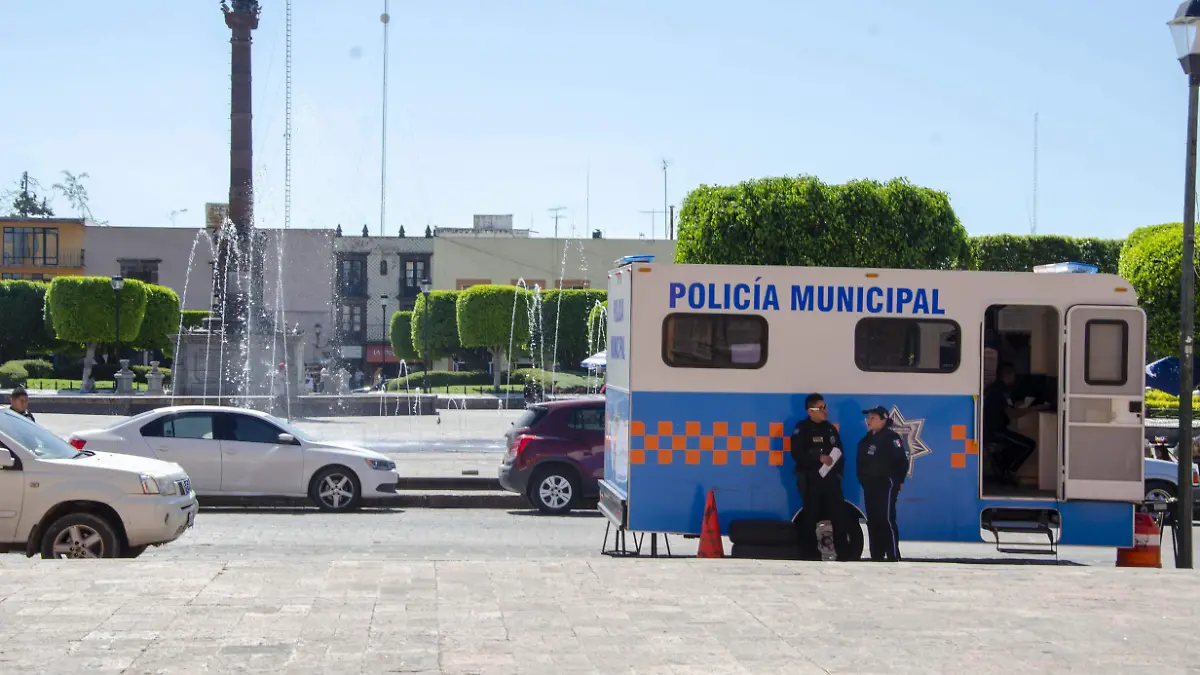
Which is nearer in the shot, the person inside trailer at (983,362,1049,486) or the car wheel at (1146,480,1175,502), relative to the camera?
the person inside trailer at (983,362,1049,486)

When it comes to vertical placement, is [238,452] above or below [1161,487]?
above

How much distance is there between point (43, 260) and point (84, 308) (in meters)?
32.5

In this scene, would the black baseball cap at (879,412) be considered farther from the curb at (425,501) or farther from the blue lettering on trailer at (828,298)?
the curb at (425,501)

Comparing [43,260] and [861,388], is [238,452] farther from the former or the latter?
[43,260]

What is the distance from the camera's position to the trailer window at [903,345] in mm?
11617

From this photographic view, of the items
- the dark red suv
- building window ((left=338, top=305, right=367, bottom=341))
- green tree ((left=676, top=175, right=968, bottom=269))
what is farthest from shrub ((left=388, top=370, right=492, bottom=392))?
the dark red suv

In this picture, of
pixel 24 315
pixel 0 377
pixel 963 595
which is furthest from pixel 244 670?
pixel 24 315

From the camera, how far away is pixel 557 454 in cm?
1662

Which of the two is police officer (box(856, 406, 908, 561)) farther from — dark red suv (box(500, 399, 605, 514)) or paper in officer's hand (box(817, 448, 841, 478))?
dark red suv (box(500, 399, 605, 514))

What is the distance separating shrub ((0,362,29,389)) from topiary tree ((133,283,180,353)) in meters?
7.24

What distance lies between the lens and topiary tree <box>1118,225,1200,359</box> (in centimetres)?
4028

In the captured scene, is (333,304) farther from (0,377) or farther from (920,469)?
(920,469)

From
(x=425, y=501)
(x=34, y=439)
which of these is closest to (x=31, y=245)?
(x=425, y=501)

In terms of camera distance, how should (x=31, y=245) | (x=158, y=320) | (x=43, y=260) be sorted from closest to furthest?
(x=158, y=320)
(x=43, y=260)
(x=31, y=245)
